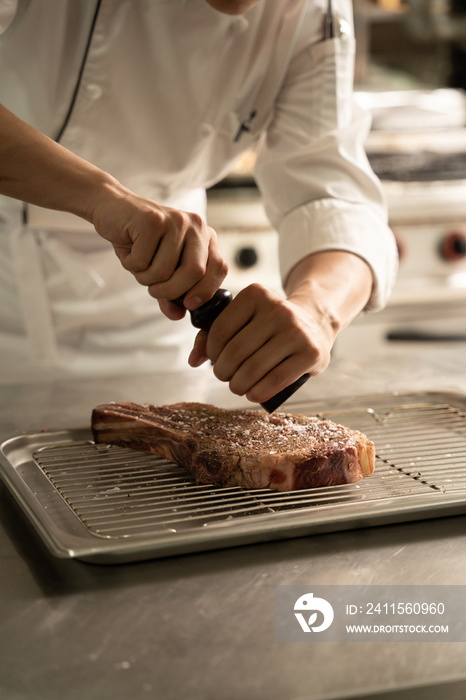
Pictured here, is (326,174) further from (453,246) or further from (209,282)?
(453,246)

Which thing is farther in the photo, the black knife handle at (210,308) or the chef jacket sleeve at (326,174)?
the chef jacket sleeve at (326,174)

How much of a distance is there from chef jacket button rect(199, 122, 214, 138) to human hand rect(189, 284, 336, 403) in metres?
0.52

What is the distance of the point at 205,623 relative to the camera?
26.2 inches

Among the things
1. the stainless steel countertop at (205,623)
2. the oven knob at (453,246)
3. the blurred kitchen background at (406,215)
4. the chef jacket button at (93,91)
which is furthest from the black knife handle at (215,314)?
the oven knob at (453,246)

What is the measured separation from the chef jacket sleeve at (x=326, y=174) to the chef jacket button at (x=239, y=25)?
169 mm

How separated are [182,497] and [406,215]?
72.3 inches

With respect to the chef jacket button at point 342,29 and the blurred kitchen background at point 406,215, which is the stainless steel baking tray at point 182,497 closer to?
the chef jacket button at point 342,29

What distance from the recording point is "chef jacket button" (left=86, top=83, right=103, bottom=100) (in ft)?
4.23

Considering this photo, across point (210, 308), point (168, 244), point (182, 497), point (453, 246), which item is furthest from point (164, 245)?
point (453, 246)

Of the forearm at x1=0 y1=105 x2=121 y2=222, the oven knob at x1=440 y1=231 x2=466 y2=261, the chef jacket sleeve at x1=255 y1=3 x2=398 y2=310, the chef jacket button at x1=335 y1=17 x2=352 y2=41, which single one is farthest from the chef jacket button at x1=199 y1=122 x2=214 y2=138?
the oven knob at x1=440 y1=231 x2=466 y2=261

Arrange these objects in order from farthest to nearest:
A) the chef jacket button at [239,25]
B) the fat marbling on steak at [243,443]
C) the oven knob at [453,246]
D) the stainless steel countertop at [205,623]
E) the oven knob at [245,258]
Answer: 1. the oven knob at [453,246]
2. the oven knob at [245,258]
3. the chef jacket button at [239,25]
4. the fat marbling on steak at [243,443]
5. the stainless steel countertop at [205,623]

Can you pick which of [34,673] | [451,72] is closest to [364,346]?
[451,72]

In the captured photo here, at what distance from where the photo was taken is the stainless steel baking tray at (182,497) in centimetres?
77

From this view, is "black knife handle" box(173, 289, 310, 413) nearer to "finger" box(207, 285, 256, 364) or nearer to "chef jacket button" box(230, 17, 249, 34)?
"finger" box(207, 285, 256, 364)
